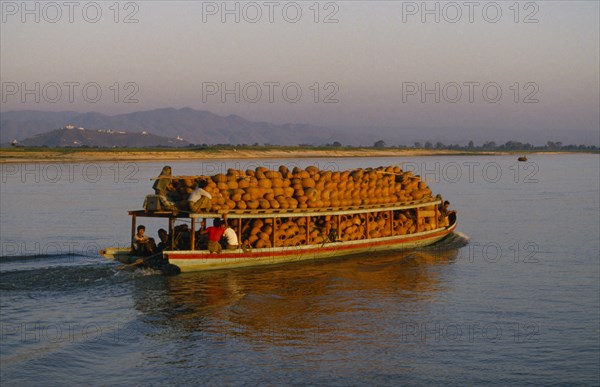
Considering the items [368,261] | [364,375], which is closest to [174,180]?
[368,261]

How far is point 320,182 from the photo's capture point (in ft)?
81.3

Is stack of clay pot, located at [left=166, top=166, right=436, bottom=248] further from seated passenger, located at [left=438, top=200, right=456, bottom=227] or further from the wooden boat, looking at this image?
seated passenger, located at [left=438, top=200, right=456, bottom=227]

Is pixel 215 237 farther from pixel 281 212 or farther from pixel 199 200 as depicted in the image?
pixel 281 212

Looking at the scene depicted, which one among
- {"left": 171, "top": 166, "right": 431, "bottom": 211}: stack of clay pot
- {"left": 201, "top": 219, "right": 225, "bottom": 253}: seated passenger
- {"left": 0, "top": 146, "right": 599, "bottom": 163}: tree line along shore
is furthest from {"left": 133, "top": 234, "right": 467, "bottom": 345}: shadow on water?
{"left": 0, "top": 146, "right": 599, "bottom": 163}: tree line along shore

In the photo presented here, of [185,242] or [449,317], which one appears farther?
[185,242]

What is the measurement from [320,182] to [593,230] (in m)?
15.9

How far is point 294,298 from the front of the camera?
19344mm

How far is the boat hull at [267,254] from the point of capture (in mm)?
21547

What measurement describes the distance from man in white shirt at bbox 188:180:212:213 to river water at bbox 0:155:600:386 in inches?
79.0

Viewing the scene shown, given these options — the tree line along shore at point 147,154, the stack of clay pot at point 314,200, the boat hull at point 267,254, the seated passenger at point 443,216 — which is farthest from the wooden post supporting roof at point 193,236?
the tree line along shore at point 147,154

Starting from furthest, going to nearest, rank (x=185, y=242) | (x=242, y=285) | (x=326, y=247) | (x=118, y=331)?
(x=326, y=247) < (x=185, y=242) < (x=242, y=285) < (x=118, y=331)

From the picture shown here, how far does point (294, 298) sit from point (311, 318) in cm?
223

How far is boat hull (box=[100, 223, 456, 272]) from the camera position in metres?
21.5

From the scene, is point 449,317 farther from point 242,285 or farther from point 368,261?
point 368,261
